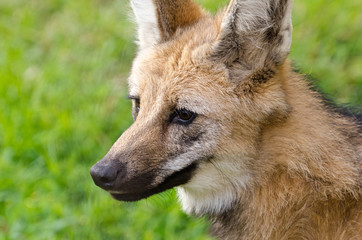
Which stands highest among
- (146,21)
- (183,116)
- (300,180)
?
(146,21)

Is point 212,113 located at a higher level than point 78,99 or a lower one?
higher

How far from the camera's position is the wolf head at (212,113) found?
10.5 feet

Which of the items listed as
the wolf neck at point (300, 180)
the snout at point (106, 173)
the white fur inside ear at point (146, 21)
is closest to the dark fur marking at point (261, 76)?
the wolf neck at point (300, 180)

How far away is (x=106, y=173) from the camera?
10.2ft

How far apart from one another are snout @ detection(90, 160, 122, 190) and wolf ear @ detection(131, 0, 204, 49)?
1089 mm

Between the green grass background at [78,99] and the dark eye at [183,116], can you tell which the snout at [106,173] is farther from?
the green grass background at [78,99]

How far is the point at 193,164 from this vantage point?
3307 mm

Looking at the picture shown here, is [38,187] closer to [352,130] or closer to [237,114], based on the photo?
[237,114]

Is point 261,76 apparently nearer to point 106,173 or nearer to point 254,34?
point 254,34

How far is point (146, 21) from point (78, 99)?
2307 millimetres

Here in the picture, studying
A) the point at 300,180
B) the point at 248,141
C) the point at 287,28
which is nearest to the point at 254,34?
the point at 287,28

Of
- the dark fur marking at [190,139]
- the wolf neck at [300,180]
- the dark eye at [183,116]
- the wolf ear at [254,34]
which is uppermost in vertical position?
the wolf ear at [254,34]

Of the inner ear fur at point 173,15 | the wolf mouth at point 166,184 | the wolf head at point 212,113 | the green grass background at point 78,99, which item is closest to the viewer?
the wolf head at point 212,113

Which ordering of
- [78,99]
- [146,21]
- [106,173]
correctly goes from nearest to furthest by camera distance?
1. [106,173]
2. [146,21]
3. [78,99]
